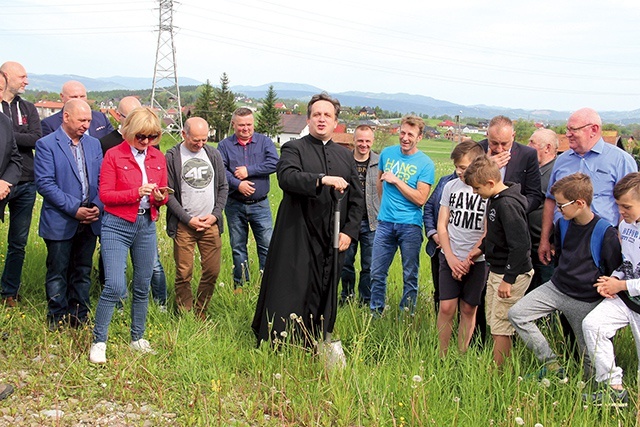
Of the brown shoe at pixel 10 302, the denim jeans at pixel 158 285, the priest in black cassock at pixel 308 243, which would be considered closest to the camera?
the priest in black cassock at pixel 308 243

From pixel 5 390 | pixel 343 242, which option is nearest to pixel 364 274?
pixel 343 242

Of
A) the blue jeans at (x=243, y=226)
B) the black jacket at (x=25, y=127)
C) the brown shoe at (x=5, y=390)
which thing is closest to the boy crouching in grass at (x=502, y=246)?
the blue jeans at (x=243, y=226)

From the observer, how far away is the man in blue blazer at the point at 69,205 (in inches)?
204

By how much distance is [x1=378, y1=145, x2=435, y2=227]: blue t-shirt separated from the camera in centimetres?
621

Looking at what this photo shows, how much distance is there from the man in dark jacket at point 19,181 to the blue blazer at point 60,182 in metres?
0.82

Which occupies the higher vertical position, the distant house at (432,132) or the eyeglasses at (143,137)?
the eyeglasses at (143,137)

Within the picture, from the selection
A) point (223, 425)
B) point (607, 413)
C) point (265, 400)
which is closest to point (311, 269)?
point (265, 400)

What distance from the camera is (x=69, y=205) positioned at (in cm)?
518

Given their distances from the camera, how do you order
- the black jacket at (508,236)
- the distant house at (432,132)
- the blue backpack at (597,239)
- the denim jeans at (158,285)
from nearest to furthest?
1. the blue backpack at (597,239)
2. the black jacket at (508,236)
3. the denim jeans at (158,285)
4. the distant house at (432,132)

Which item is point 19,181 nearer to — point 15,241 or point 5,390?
point 15,241

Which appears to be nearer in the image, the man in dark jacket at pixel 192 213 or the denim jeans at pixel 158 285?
the man in dark jacket at pixel 192 213

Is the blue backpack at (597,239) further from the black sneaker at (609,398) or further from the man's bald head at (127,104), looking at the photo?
the man's bald head at (127,104)

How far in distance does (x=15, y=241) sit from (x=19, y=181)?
604mm

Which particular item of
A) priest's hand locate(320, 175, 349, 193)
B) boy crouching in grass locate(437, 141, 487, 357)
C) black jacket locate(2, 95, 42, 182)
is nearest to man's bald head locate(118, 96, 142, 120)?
black jacket locate(2, 95, 42, 182)
